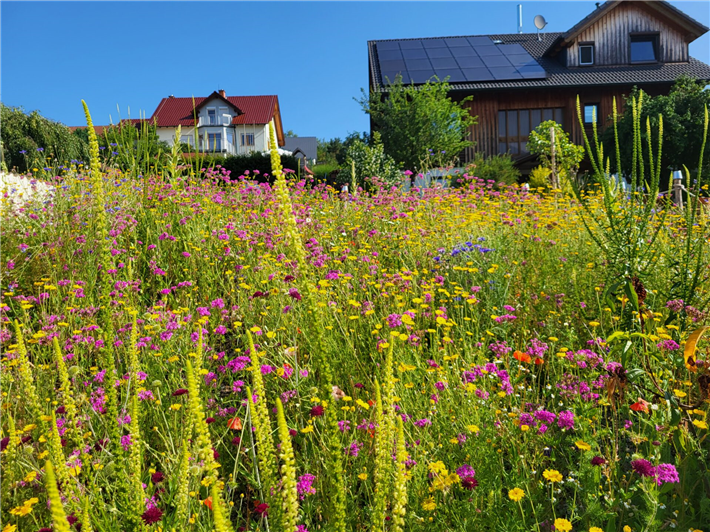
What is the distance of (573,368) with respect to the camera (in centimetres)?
269

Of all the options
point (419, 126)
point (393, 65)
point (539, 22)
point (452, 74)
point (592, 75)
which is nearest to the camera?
point (419, 126)

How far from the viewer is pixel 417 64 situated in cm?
2280

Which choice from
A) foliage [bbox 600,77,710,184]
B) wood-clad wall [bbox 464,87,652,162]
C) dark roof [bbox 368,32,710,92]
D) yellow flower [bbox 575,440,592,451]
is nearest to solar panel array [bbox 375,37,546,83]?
dark roof [bbox 368,32,710,92]

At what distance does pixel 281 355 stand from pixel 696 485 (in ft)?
6.37

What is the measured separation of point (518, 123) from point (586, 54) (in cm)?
556

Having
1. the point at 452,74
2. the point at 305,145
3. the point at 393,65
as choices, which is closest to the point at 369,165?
the point at 452,74

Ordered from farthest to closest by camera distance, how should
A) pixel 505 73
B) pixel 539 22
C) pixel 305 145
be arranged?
pixel 305 145 → pixel 539 22 → pixel 505 73

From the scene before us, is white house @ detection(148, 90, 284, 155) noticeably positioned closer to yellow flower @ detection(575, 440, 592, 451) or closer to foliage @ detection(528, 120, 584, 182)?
foliage @ detection(528, 120, 584, 182)

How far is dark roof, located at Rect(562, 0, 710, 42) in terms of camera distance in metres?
23.3

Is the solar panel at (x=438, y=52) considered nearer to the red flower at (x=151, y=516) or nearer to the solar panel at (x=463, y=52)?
the solar panel at (x=463, y=52)

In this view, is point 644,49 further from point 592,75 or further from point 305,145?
point 305,145

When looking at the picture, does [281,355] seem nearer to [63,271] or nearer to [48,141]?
[63,271]

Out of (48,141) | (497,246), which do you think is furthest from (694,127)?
(48,141)

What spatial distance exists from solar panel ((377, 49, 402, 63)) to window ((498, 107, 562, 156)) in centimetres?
590
